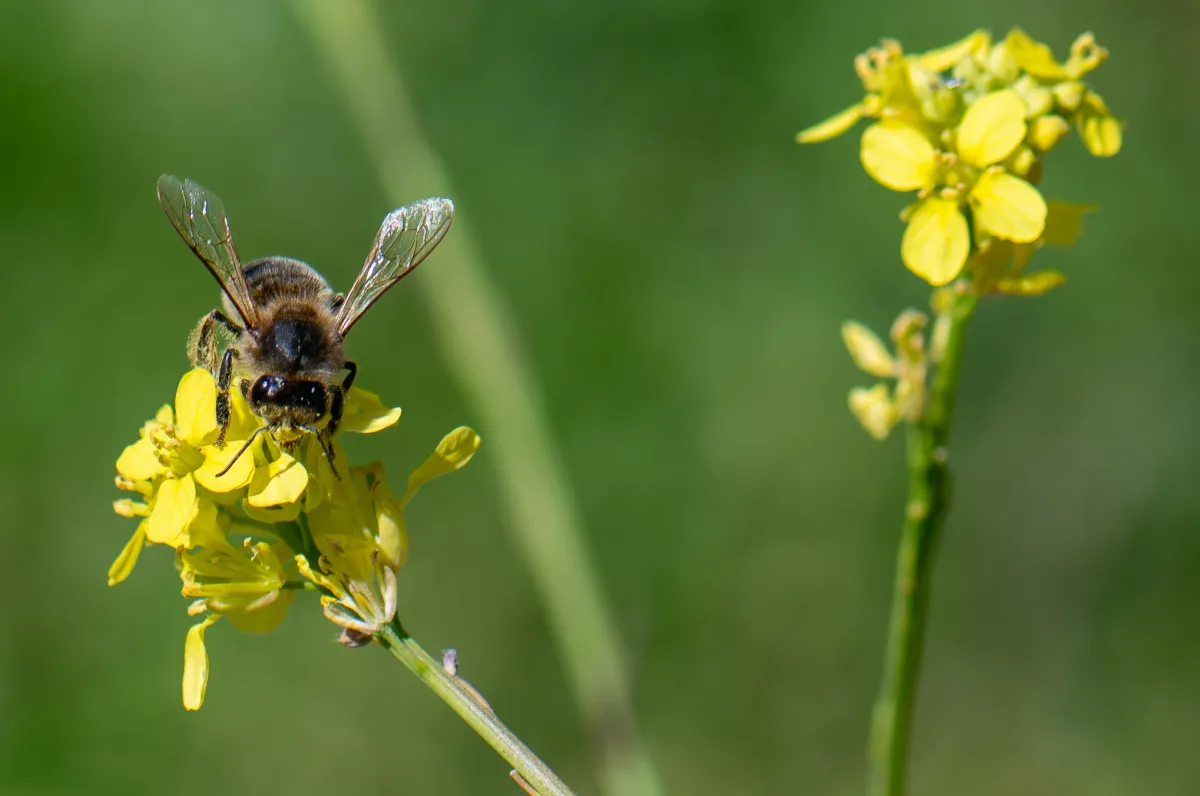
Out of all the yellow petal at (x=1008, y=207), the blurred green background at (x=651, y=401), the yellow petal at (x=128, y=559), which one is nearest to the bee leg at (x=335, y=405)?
the yellow petal at (x=128, y=559)

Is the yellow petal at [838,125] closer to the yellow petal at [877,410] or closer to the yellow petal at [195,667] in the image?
the yellow petal at [877,410]

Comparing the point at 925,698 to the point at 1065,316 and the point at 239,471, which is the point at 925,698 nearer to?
the point at 1065,316

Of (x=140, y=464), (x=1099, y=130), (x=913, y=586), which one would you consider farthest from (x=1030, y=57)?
(x=140, y=464)

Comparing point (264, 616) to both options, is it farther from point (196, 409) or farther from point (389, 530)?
point (196, 409)

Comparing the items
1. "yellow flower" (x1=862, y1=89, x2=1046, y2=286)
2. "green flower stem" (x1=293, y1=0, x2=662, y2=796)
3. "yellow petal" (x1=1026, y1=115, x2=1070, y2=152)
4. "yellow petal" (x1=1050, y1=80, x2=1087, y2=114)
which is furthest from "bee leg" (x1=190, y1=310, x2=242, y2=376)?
"yellow petal" (x1=1050, y1=80, x2=1087, y2=114)

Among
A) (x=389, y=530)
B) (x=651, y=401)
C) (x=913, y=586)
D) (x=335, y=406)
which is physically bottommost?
(x=651, y=401)

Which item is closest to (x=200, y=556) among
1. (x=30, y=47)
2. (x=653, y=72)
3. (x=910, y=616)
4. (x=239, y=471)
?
(x=239, y=471)
